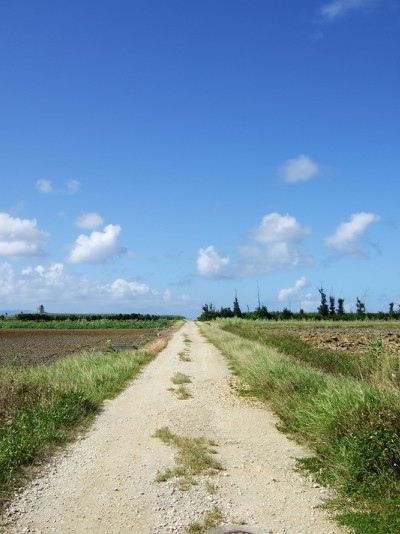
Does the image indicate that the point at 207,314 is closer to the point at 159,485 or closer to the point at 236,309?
the point at 236,309

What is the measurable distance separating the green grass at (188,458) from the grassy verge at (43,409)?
1846 mm

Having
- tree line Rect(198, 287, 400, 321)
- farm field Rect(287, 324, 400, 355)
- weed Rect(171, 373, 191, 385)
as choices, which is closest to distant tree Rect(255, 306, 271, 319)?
tree line Rect(198, 287, 400, 321)

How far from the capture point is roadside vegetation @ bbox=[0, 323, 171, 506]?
7031 mm

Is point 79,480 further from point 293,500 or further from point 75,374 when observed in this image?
point 75,374

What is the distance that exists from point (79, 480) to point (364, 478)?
3699 mm

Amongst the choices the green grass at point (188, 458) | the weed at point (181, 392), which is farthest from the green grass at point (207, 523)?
the weed at point (181, 392)

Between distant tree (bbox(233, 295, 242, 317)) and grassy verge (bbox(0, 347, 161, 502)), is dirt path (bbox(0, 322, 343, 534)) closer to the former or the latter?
grassy verge (bbox(0, 347, 161, 502))

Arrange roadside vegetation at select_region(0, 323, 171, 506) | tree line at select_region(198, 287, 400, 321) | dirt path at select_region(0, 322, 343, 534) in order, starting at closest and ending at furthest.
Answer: dirt path at select_region(0, 322, 343, 534) < roadside vegetation at select_region(0, 323, 171, 506) < tree line at select_region(198, 287, 400, 321)

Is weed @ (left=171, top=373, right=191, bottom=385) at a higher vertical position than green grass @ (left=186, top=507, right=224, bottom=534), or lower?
higher

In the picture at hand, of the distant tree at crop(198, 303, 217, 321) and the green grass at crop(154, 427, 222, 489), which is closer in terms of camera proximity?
the green grass at crop(154, 427, 222, 489)

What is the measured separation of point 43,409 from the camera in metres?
9.70

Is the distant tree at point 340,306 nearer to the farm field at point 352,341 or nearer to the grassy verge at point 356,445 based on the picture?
the farm field at point 352,341

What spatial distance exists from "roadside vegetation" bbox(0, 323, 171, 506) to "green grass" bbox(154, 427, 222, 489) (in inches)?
71.9

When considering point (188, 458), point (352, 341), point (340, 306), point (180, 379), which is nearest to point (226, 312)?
point (340, 306)
